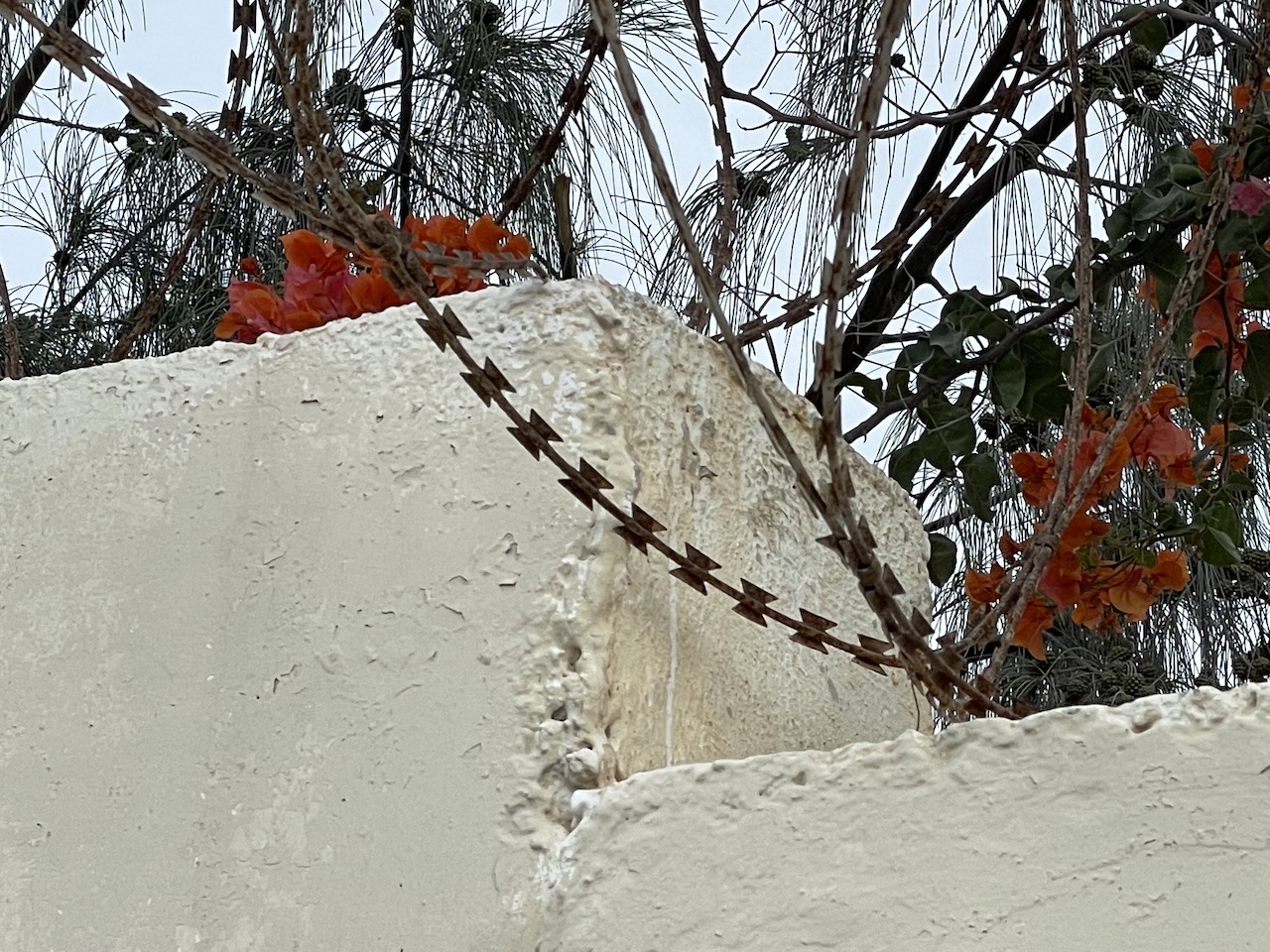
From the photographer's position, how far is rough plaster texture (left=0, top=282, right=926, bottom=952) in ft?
2.26

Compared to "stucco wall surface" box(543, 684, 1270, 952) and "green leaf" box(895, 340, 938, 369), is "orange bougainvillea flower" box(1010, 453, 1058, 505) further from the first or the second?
"stucco wall surface" box(543, 684, 1270, 952)

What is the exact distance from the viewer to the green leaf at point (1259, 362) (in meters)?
1.18

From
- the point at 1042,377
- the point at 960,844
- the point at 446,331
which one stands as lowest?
the point at 960,844

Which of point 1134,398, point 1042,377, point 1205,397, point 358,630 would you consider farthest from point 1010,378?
point 358,630

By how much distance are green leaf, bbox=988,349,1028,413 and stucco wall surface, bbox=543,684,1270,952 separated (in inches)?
24.9

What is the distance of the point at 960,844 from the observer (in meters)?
0.59

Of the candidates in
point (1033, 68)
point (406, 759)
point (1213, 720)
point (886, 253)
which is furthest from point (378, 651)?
point (1033, 68)

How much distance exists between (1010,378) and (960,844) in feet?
2.25

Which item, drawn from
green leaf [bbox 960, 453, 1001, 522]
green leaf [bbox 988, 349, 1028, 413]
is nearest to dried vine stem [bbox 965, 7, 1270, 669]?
green leaf [bbox 988, 349, 1028, 413]

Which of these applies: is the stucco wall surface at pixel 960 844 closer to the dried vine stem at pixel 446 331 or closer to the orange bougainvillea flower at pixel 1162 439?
the dried vine stem at pixel 446 331

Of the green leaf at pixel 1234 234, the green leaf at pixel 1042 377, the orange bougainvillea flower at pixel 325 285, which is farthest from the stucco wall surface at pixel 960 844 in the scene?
the green leaf at pixel 1042 377

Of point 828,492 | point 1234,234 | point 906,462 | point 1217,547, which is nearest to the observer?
point 828,492

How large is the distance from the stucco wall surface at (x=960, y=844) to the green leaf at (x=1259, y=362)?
665 mm

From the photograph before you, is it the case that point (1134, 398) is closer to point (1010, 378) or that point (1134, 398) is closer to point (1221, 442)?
point (1010, 378)
